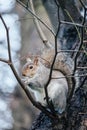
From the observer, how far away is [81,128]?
290 centimetres

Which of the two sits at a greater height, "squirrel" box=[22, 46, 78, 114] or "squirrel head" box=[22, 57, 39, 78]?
"squirrel head" box=[22, 57, 39, 78]

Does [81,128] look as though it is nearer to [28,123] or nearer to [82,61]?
[82,61]

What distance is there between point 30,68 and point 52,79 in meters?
0.12

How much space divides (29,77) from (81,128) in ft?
1.29

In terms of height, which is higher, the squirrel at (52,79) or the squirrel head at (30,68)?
the squirrel head at (30,68)

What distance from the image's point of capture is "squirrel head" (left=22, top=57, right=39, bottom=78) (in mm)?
2725

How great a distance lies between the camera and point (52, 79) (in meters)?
2.76

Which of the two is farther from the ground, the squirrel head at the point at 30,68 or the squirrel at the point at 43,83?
the squirrel head at the point at 30,68

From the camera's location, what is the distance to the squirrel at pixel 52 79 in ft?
8.93

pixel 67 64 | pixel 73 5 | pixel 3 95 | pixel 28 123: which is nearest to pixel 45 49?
pixel 67 64

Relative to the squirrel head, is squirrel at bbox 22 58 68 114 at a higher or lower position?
lower

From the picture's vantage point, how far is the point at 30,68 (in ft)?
8.99

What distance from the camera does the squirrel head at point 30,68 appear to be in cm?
272

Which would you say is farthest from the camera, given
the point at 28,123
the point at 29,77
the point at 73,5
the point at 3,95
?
the point at 3,95
